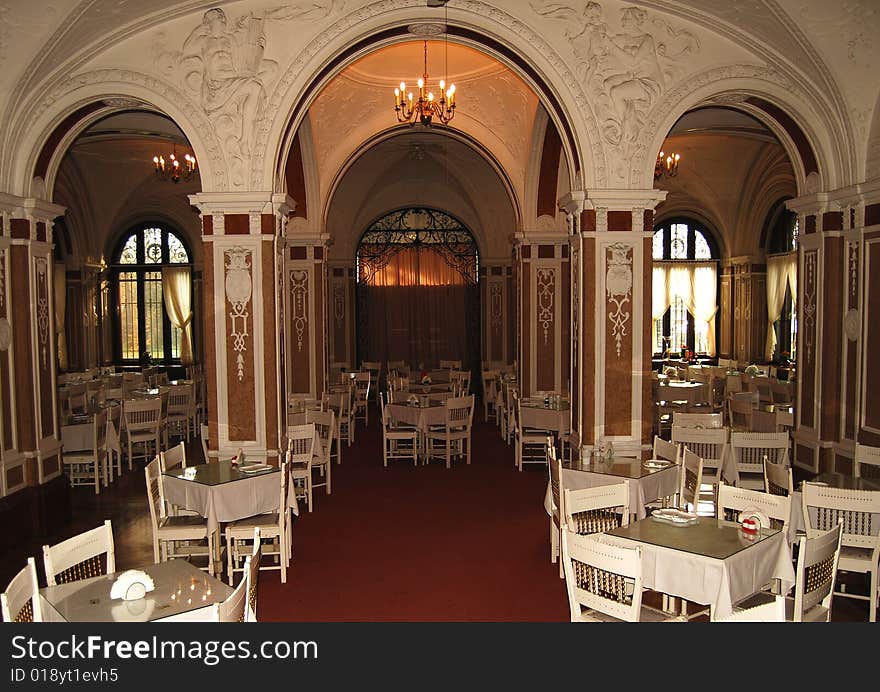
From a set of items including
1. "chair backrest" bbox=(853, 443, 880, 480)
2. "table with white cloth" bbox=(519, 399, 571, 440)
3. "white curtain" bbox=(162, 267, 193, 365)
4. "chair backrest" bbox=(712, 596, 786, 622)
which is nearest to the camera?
"chair backrest" bbox=(712, 596, 786, 622)

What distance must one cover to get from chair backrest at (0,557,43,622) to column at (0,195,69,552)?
12.3 feet

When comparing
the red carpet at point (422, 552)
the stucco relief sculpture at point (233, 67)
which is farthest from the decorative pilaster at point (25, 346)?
the red carpet at point (422, 552)

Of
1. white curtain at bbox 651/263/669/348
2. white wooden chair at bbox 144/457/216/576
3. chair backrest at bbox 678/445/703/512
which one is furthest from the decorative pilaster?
white curtain at bbox 651/263/669/348

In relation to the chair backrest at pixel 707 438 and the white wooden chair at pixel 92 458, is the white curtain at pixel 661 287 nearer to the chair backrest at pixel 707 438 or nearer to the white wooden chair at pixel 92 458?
the chair backrest at pixel 707 438

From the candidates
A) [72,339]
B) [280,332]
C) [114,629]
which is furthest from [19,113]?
[72,339]

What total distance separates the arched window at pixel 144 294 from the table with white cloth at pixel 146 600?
46.4 feet

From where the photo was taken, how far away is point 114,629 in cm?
306

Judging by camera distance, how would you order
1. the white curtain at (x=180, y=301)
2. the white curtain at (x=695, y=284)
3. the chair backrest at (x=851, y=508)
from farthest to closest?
the white curtain at (x=180, y=301), the white curtain at (x=695, y=284), the chair backrest at (x=851, y=508)

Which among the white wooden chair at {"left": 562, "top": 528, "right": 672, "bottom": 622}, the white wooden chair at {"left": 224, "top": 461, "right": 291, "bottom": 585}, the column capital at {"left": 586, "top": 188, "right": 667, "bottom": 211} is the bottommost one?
→ the white wooden chair at {"left": 224, "top": 461, "right": 291, "bottom": 585}

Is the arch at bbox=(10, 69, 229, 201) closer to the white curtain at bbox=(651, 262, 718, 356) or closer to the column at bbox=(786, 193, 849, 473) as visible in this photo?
the column at bbox=(786, 193, 849, 473)

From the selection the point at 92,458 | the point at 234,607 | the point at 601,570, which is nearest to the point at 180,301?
the point at 92,458

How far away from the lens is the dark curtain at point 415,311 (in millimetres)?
18250

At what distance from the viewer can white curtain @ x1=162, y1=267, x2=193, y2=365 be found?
1695 cm

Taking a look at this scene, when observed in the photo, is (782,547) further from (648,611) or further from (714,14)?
(714,14)
